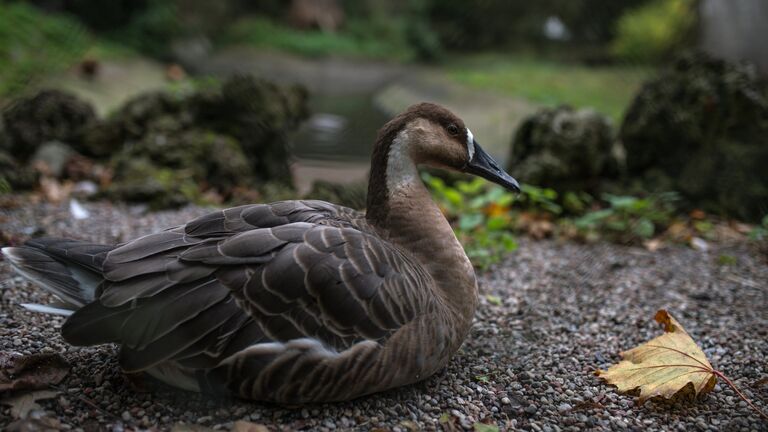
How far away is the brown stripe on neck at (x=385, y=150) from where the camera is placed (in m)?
2.96

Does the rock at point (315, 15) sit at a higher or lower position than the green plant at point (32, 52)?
lower

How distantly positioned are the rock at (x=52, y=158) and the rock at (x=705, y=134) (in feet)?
18.6

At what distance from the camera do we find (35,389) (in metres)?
2.38

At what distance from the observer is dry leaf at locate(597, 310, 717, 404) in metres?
2.68

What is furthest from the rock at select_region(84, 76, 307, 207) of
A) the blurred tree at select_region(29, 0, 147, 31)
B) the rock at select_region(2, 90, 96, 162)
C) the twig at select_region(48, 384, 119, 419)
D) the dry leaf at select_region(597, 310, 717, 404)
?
the blurred tree at select_region(29, 0, 147, 31)

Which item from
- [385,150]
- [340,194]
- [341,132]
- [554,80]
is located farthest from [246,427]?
[554,80]

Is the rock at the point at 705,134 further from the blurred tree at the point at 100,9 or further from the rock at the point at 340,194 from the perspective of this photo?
the blurred tree at the point at 100,9

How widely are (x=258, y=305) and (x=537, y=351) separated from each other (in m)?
1.54

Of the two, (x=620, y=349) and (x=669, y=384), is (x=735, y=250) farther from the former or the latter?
(x=669, y=384)

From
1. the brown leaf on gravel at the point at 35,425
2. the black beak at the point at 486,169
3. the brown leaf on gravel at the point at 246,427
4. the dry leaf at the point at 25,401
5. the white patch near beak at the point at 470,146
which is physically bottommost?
the brown leaf on gravel at the point at 246,427

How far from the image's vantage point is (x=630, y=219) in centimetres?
515

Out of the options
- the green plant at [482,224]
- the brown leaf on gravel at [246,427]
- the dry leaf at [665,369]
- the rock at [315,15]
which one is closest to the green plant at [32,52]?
the green plant at [482,224]

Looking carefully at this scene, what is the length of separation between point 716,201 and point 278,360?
4731 millimetres

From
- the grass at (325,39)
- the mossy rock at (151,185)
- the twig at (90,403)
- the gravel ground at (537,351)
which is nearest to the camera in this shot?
the twig at (90,403)
